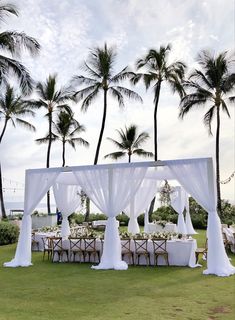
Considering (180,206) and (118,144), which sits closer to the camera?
(180,206)

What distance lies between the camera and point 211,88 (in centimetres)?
2206

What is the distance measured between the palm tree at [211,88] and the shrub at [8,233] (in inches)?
428

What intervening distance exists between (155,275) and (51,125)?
18.9 m

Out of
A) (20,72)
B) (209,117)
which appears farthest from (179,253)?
(209,117)

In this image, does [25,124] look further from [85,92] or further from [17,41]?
[17,41]

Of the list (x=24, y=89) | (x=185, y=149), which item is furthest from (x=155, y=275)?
(x=24, y=89)

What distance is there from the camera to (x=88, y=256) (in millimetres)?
11086

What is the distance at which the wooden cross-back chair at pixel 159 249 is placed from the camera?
1021 cm

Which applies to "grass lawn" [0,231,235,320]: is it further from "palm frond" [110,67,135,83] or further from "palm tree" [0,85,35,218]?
"palm tree" [0,85,35,218]

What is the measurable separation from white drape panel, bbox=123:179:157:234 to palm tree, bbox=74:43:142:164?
767 centimetres

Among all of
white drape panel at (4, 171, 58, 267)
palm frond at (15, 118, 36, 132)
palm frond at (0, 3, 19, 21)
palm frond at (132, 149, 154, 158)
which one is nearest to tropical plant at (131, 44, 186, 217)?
palm frond at (132, 149, 154, 158)

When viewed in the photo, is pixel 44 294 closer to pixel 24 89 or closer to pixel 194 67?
pixel 24 89

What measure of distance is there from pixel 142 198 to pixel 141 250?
537 cm

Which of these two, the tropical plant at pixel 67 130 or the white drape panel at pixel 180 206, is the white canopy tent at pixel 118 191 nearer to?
the white drape panel at pixel 180 206
